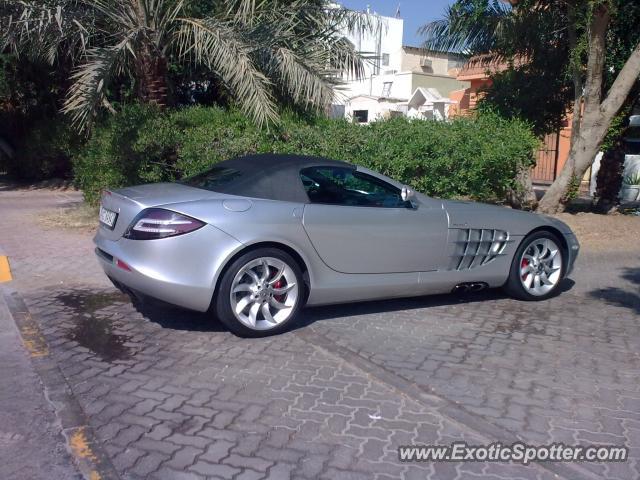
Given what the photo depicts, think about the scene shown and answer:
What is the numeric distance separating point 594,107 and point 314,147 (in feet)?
15.8

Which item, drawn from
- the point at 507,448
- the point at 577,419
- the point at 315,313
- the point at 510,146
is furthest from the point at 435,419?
the point at 510,146

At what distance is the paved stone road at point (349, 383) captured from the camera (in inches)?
151

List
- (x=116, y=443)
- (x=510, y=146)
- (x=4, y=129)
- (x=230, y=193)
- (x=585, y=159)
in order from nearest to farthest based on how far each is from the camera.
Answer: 1. (x=116, y=443)
2. (x=230, y=193)
3. (x=510, y=146)
4. (x=585, y=159)
5. (x=4, y=129)

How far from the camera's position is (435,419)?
4316mm

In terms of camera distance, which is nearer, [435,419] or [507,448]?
[507,448]

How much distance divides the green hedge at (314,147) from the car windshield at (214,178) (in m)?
3.52

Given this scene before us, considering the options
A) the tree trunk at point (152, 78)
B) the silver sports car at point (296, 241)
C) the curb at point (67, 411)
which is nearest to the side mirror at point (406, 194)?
the silver sports car at point (296, 241)

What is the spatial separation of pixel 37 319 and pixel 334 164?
2.99m

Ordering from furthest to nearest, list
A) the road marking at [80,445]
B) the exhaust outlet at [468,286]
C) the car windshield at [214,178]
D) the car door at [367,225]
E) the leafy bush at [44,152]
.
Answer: the leafy bush at [44,152] → the exhaust outlet at [468,286] → the car windshield at [214,178] → the car door at [367,225] → the road marking at [80,445]

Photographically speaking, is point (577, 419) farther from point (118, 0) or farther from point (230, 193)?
point (118, 0)

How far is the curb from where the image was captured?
3682mm

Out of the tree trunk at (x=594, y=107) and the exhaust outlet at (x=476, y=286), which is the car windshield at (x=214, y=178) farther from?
the tree trunk at (x=594, y=107)

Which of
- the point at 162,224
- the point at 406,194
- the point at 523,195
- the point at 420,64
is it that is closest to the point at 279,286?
the point at 162,224

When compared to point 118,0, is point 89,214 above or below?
below
